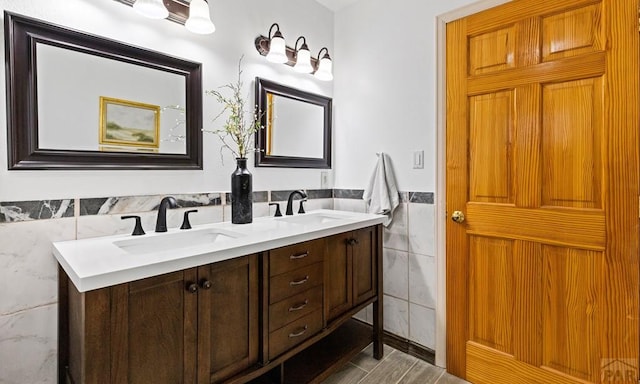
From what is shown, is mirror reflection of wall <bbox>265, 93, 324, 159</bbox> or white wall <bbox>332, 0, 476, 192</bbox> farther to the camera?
mirror reflection of wall <bbox>265, 93, 324, 159</bbox>

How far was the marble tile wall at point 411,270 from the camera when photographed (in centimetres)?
194

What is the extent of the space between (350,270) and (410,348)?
770 millimetres

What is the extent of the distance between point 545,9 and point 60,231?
7.85 ft

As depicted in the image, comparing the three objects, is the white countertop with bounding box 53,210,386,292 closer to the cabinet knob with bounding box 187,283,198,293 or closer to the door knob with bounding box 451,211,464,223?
the cabinet knob with bounding box 187,283,198,293

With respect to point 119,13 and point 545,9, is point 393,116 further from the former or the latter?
point 119,13

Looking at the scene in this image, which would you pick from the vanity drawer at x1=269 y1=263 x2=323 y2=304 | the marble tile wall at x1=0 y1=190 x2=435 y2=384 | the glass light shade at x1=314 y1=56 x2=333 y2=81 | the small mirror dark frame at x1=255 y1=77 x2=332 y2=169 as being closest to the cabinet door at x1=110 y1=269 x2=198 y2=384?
the vanity drawer at x1=269 y1=263 x2=323 y2=304

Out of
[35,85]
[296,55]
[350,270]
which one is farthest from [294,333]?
[296,55]

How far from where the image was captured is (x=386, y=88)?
212 centimetres

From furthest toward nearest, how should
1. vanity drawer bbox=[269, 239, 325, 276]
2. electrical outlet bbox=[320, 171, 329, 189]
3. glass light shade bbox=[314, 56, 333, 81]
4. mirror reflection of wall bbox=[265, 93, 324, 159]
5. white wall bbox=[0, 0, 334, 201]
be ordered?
electrical outlet bbox=[320, 171, 329, 189], glass light shade bbox=[314, 56, 333, 81], mirror reflection of wall bbox=[265, 93, 324, 159], vanity drawer bbox=[269, 239, 325, 276], white wall bbox=[0, 0, 334, 201]

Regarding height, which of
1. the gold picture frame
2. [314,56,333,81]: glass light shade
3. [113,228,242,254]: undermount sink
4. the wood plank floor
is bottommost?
the wood plank floor

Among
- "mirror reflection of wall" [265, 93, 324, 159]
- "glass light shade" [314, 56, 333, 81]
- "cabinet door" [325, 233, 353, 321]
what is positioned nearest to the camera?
"cabinet door" [325, 233, 353, 321]

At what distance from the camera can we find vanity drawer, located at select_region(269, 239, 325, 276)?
4.32 ft

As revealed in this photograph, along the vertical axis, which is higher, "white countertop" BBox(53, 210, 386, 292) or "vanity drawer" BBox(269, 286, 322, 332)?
"white countertop" BBox(53, 210, 386, 292)

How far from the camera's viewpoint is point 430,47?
6.23 feet
